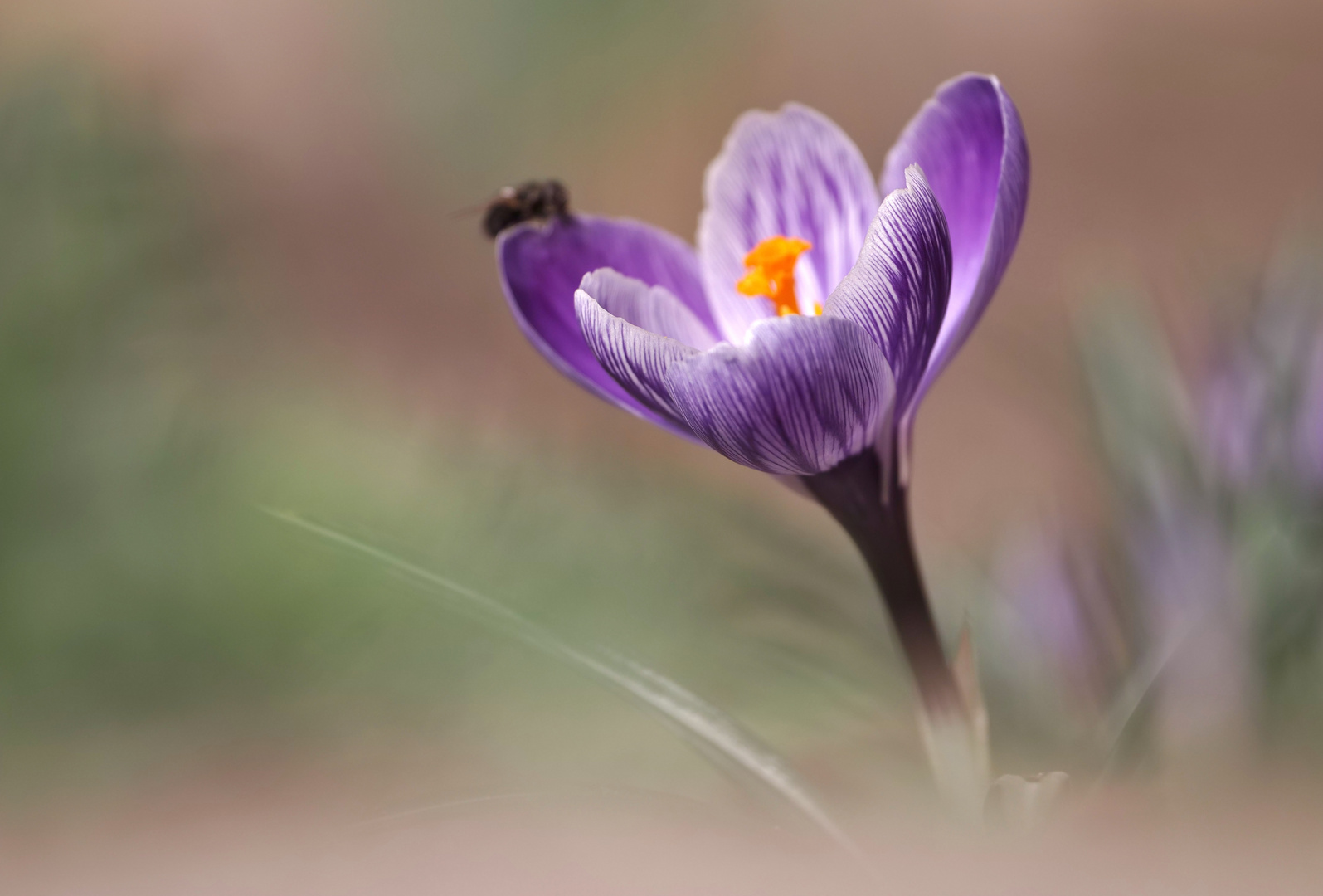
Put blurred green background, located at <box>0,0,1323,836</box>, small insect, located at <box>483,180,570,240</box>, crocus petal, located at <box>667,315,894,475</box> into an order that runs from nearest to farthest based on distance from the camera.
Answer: crocus petal, located at <box>667,315,894,475</box> < small insect, located at <box>483,180,570,240</box> < blurred green background, located at <box>0,0,1323,836</box>

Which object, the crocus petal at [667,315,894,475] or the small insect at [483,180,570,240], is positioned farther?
the small insect at [483,180,570,240]

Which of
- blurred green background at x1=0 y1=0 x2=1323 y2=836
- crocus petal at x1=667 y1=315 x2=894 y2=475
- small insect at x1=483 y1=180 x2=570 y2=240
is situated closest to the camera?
crocus petal at x1=667 y1=315 x2=894 y2=475

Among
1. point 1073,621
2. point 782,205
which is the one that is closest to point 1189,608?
point 1073,621

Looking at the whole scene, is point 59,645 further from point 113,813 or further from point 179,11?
point 179,11

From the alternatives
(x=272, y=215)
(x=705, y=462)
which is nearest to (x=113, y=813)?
(x=705, y=462)

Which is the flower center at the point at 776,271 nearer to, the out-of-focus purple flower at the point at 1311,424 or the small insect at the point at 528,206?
the small insect at the point at 528,206

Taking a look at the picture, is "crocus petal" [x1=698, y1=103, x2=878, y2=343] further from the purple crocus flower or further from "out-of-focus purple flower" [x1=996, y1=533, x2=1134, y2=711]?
"out-of-focus purple flower" [x1=996, y1=533, x2=1134, y2=711]

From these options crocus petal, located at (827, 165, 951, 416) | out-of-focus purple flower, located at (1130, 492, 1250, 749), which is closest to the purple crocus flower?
crocus petal, located at (827, 165, 951, 416)

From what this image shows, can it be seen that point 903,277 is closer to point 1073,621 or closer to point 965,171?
point 965,171

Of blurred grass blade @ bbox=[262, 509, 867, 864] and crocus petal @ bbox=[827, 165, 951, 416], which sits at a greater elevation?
crocus petal @ bbox=[827, 165, 951, 416]
